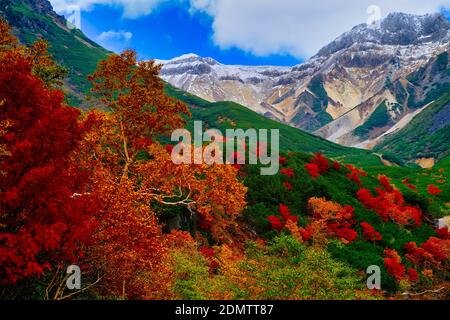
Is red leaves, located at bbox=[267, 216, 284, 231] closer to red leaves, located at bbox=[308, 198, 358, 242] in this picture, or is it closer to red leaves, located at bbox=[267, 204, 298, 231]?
red leaves, located at bbox=[267, 204, 298, 231]

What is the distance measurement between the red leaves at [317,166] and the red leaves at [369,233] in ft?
42.6

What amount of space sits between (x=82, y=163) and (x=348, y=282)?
16440 mm

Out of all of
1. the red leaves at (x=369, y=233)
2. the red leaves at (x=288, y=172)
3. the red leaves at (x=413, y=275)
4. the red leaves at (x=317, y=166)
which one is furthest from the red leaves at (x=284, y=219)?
the red leaves at (x=317, y=166)

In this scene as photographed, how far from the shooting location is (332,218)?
54.9 m

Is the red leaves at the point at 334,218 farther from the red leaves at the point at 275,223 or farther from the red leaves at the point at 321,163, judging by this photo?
the red leaves at the point at 321,163

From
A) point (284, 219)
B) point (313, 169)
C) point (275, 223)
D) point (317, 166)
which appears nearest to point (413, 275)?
point (284, 219)

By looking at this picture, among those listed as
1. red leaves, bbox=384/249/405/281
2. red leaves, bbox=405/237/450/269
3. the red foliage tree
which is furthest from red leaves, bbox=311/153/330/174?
the red foliage tree

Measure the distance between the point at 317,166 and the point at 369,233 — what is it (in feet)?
A: 63.0

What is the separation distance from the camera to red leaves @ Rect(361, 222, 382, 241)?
5578 cm

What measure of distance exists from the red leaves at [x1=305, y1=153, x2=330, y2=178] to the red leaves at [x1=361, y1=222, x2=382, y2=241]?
1299 cm

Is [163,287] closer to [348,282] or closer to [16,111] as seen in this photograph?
[348,282]

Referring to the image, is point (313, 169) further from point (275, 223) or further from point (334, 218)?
point (275, 223)
